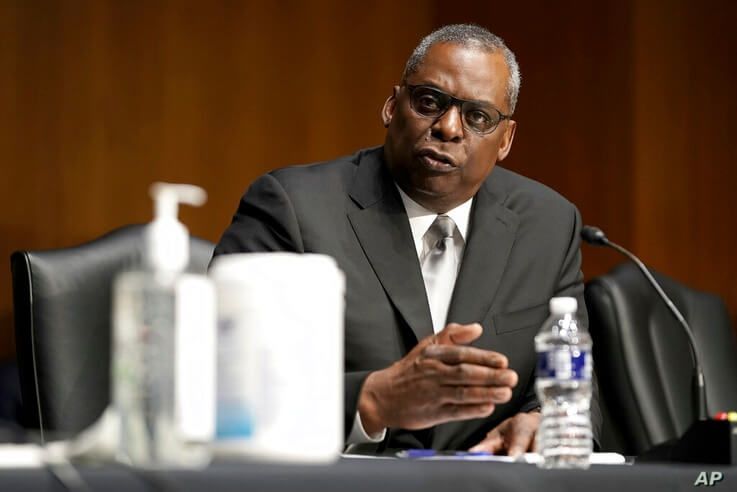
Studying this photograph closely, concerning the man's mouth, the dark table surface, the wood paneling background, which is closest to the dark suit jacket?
the man's mouth

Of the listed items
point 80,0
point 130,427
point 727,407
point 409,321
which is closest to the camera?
point 130,427

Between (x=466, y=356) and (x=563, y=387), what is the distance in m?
0.16

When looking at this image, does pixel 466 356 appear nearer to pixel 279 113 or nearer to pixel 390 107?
pixel 390 107

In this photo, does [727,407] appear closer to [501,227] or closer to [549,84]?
[501,227]

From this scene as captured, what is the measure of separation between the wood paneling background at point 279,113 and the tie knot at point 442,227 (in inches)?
69.8

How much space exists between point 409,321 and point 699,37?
235 cm

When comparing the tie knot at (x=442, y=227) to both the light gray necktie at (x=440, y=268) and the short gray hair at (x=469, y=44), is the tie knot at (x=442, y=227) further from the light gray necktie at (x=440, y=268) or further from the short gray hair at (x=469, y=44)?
the short gray hair at (x=469, y=44)

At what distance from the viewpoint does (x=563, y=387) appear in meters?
1.65

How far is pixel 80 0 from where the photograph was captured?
13.6 ft

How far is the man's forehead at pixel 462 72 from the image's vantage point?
2.51 metres

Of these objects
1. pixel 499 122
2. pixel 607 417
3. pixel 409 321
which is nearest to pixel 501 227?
pixel 499 122

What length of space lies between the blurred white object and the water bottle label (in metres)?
0.45

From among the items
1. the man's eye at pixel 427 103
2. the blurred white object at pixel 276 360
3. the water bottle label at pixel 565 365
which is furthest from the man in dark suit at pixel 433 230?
the blurred white object at pixel 276 360

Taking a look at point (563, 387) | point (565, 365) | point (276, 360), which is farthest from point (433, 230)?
point (276, 360)
